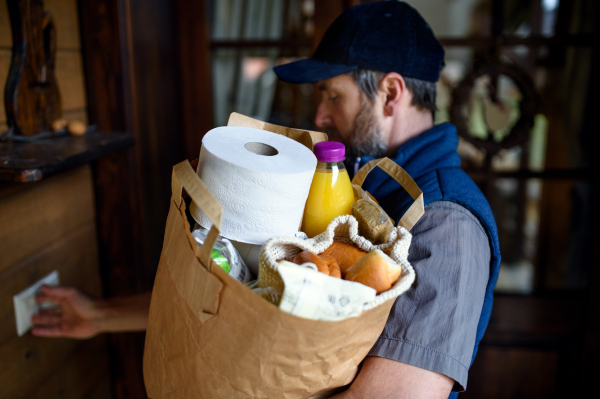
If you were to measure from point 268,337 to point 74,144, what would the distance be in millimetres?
761

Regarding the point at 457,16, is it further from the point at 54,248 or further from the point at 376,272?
the point at 54,248

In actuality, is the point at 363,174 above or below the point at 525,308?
above

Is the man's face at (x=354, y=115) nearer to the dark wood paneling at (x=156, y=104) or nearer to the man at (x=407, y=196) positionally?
the man at (x=407, y=196)

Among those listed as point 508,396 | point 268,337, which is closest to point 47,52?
point 268,337

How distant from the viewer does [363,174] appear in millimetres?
778

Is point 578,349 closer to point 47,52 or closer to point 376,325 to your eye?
point 376,325

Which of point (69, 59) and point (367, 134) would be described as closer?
point (367, 134)

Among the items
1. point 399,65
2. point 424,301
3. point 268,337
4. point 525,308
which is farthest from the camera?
point 525,308

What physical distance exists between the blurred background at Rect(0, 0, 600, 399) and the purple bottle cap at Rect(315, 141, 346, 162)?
82 cm

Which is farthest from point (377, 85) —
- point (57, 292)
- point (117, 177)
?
point (57, 292)

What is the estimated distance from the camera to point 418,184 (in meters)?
0.87

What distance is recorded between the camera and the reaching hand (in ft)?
3.56

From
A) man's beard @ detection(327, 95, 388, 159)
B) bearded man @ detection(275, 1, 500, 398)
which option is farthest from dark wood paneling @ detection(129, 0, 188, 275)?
man's beard @ detection(327, 95, 388, 159)

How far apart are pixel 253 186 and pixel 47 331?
843 millimetres
